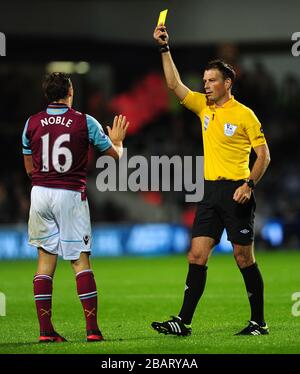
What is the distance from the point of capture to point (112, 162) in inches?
495

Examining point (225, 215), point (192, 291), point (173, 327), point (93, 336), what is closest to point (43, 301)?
point (93, 336)

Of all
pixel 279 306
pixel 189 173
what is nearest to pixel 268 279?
pixel 189 173

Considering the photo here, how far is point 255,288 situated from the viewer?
8.78 meters

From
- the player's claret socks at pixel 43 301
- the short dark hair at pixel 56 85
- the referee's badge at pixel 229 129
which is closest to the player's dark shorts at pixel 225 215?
the referee's badge at pixel 229 129

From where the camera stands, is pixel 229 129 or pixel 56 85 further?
pixel 229 129

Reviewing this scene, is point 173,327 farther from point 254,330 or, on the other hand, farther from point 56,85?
point 56,85

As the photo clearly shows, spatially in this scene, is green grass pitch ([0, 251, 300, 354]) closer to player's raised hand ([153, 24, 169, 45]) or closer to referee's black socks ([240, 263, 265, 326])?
referee's black socks ([240, 263, 265, 326])

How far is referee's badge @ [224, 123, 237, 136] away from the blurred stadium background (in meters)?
12.6

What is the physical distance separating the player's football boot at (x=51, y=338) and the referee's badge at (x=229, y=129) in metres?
2.12

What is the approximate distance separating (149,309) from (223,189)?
2728 millimetres

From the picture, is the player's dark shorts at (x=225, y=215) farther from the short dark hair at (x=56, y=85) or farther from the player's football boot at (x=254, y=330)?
the short dark hair at (x=56, y=85)

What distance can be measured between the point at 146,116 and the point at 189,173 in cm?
1549

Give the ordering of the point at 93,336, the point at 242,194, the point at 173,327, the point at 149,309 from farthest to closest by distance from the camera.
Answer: the point at 149,309 → the point at 173,327 → the point at 242,194 → the point at 93,336
